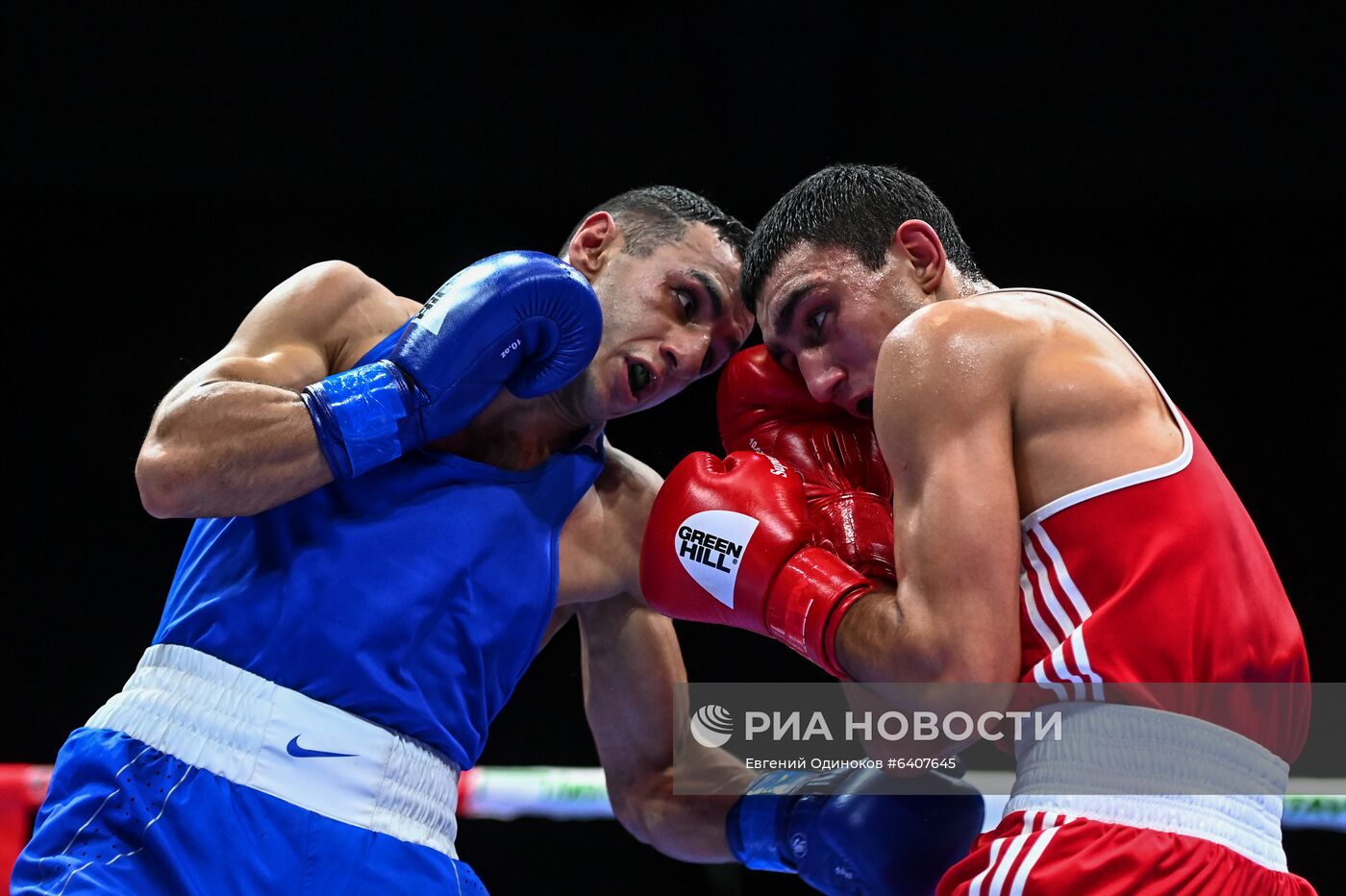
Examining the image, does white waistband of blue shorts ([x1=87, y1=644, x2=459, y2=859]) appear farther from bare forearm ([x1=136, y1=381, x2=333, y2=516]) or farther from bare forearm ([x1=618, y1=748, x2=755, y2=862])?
bare forearm ([x1=618, y1=748, x2=755, y2=862])

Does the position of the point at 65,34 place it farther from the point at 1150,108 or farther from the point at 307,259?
the point at 1150,108

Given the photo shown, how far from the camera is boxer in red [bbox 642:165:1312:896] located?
159 centimetres

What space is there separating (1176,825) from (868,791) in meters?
0.69

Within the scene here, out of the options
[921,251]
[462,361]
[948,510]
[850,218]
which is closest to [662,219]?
[850,218]

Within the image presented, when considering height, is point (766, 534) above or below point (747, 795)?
above

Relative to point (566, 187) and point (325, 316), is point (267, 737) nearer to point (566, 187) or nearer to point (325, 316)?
point (325, 316)

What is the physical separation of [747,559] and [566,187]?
4.55 metres

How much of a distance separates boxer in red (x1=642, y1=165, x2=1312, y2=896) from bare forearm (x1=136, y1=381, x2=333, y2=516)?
770 mm

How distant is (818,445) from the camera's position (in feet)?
Result: 7.88

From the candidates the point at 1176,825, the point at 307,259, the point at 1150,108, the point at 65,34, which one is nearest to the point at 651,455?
the point at 307,259

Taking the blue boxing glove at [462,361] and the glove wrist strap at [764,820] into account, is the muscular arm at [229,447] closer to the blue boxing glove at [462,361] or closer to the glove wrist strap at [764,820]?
Answer: the blue boxing glove at [462,361]

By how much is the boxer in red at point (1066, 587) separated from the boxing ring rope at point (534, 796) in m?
1.25

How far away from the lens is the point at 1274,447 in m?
5.95

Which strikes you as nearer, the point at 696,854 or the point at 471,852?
the point at 696,854
